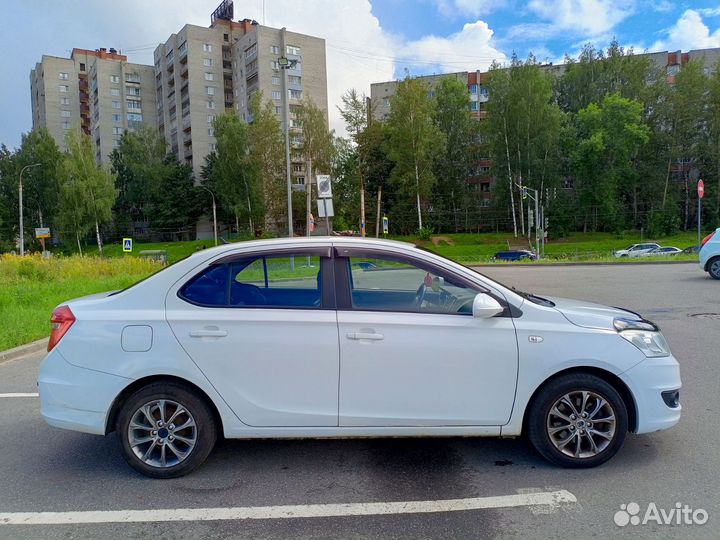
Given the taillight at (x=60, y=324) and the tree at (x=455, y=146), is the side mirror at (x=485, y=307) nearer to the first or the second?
the taillight at (x=60, y=324)

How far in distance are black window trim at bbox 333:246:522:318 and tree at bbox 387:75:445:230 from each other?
5198cm

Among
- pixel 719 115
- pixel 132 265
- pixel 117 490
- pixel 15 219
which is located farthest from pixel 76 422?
pixel 15 219

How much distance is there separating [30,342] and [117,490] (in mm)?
6104

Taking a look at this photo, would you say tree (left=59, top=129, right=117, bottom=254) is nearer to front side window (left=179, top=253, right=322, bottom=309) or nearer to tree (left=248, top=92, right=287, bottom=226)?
tree (left=248, top=92, right=287, bottom=226)

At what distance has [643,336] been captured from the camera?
3.59 meters

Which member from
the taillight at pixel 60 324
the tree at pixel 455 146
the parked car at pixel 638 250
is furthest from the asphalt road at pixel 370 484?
the tree at pixel 455 146

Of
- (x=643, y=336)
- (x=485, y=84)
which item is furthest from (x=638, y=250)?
(x=643, y=336)

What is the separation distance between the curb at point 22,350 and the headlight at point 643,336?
8.34 meters

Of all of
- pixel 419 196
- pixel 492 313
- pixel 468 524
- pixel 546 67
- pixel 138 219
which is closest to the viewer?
pixel 468 524

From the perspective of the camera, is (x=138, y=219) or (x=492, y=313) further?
(x=138, y=219)

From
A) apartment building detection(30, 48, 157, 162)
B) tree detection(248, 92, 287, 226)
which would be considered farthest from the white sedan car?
apartment building detection(30, 48, 157, 162)

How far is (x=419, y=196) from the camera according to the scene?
5653 centimetres

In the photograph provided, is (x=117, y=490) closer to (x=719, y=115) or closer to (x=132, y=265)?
(x=132, y=265)

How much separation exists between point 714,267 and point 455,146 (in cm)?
4896
